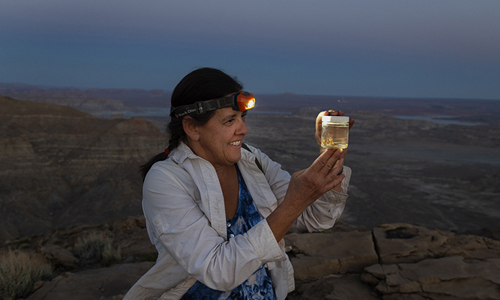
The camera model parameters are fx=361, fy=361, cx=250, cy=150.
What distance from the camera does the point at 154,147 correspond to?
31547 millimetres

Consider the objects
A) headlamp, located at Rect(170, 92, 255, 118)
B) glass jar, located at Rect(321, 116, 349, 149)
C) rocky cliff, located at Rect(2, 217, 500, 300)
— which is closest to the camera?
glass jar, located at Rect(321, 116, 349, 149)

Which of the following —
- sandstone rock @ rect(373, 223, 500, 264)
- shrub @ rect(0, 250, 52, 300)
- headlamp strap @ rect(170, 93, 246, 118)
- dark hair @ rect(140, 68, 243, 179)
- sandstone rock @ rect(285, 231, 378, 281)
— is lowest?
shrub @ rect(0, 250, 52, 300)

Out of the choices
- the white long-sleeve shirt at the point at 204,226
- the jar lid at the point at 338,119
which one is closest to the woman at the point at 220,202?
the white long-sleeve shirt at the point at 204,226

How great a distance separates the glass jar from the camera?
2.00 meters

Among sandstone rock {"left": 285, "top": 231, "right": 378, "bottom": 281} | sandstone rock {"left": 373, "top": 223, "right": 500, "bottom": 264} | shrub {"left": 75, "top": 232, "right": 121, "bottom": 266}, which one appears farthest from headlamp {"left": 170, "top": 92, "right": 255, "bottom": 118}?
shrub {"left": 75, "top": 232, "right": 121, "bottom": 266}

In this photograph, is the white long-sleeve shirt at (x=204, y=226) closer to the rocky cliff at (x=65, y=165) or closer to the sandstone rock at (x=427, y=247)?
the sandstone rock at (x=427, y=247)

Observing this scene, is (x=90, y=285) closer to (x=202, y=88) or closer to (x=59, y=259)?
(x=59, y=259)

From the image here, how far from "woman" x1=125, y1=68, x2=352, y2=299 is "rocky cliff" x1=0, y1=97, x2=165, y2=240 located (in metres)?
20.9

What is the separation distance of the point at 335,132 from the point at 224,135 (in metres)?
0.67

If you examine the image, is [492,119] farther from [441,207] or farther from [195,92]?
[195,92]

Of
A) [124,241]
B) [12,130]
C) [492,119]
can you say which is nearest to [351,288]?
[124,241]

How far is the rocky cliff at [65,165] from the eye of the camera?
2214 centimetres

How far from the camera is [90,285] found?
15.8 feet

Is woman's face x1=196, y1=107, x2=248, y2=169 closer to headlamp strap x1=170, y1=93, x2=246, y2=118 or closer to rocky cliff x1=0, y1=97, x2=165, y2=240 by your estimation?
headlamp strap x1=170, y1=93, x2=246, y2=118
